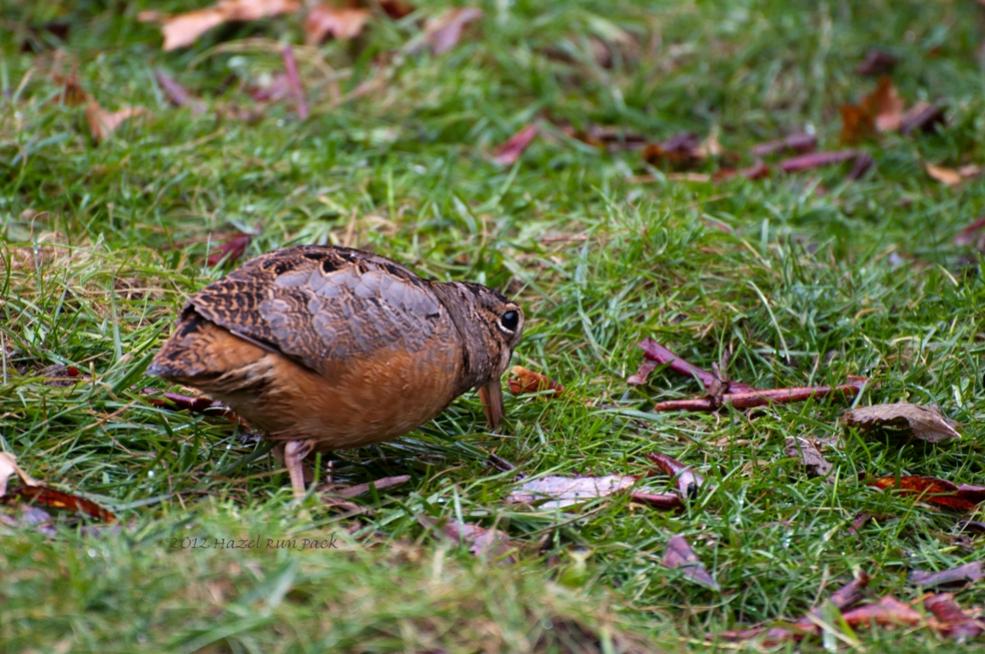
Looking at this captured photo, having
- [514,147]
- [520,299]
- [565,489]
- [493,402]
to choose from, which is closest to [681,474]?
[565,489]

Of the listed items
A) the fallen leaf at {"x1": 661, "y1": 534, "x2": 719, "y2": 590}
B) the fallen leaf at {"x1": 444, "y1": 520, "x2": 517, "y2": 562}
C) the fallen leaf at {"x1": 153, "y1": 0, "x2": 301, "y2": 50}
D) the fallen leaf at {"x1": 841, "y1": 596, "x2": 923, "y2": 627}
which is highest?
the fallen leaf at {"x1": 153, "y1": 0, "x2": 301, "y2": 50}

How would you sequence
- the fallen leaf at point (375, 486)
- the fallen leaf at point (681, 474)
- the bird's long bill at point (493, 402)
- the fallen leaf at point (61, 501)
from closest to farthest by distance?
the fallen leaf at point (61, 501) < the fallen leaf at point (375, 486) < the fallen leaf at point (681, 474) < the bird's long bill at point (493, 402)

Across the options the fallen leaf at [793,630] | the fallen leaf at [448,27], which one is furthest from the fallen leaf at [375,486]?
the fallen leaf at [448,27]

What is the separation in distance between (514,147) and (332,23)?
1381 millimetres

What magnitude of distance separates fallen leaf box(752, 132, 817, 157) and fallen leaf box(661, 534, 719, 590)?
141 inches

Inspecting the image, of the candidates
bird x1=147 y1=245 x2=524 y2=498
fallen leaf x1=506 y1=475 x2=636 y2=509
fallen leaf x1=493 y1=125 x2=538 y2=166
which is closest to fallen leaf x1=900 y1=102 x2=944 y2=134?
fallen leaf x1=493 y1=125 x2=538 y2=166

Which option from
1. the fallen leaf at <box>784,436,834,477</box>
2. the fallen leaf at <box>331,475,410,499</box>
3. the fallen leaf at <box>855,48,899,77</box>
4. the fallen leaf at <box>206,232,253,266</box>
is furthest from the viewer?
the fallen leaf at <box>855,48,899,77</box>

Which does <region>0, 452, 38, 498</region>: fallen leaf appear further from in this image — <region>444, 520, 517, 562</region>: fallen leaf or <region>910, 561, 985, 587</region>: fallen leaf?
<region>910, 561, 985, 587</region>: fallen leaf

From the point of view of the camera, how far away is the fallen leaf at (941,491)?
169 inches

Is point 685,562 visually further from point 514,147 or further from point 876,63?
point 876,63

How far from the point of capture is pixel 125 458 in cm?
407

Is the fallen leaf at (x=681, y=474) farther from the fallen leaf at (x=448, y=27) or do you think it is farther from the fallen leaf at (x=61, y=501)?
the fallen leaf at (x=448, y=27)

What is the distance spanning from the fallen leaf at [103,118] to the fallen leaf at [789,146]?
129 inches

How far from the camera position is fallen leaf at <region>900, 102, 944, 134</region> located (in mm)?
7129
